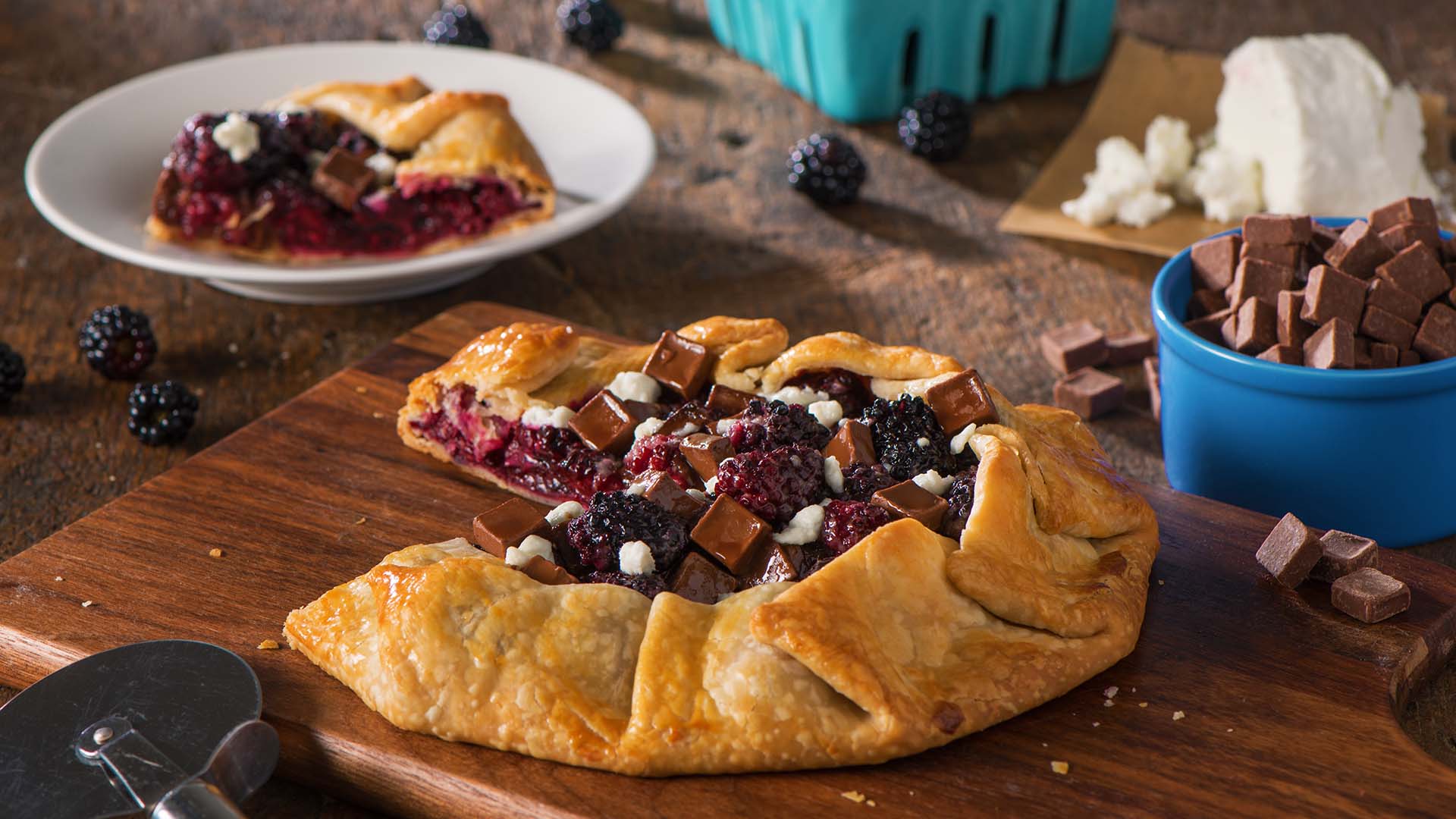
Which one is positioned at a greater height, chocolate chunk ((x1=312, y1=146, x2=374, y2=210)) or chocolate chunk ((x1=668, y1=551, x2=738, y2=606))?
chocolate chunk ((x1=312, y1=146, x2=374, y2=210))

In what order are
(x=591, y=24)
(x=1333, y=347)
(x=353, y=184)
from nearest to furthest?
1. (x=1333, y=347)
2. (x=353, y=184)
3. (x=591, y=24)

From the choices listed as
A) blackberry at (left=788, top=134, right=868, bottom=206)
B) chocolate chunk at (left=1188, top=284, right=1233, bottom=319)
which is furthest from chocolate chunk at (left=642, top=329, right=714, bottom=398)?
blackberry at (left=788, top=134, right=868, bottom=206)

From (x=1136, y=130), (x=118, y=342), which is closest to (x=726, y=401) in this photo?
(x=118, y=342)

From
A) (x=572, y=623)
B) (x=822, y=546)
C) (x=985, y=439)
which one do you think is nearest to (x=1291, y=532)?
(x=985, y=439)

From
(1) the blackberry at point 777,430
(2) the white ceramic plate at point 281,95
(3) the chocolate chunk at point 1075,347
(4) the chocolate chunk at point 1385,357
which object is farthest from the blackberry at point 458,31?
(4) the chocolate chunk at point 1385,357

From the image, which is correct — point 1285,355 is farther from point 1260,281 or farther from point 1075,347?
point 1075,347

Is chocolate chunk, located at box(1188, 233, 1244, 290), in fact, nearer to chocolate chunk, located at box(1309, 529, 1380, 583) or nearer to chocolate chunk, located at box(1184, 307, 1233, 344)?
chocolate chunk, located at box(1184, 307, 1233, 344)

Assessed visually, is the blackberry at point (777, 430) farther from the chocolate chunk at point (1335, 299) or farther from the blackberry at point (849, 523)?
the chocolate chunk at point (1335, 299)
